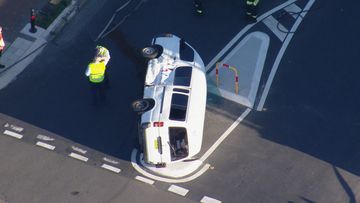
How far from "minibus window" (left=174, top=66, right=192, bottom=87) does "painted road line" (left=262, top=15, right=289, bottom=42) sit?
4.36 meters

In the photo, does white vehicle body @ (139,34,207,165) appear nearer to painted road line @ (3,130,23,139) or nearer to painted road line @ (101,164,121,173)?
painted road line @ (101,164,121,173)

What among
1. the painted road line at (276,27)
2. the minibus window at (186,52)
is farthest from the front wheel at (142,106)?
the painted road line at (276,27)

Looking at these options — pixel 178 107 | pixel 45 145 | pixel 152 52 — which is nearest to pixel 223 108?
pixel 178 107

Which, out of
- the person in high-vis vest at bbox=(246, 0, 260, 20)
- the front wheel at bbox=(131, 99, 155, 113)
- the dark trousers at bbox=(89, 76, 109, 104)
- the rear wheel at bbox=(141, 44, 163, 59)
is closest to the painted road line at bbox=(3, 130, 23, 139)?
→ the dark trousers at bbox=(89, 76, 109, 104)

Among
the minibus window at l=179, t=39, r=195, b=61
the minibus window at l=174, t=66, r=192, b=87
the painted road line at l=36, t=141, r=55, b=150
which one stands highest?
the minibus window at l=179, t=39, r=195, b=61

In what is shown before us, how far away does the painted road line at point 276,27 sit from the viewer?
→ 21875 mm

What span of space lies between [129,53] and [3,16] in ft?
16.6

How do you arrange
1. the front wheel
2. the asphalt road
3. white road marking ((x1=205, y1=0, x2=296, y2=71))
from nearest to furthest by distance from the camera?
the front wheel, the asphalt road, white road marking ((x1=205, y1=0, x2=296, y2=71))

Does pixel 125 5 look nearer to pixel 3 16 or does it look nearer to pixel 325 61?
pixel 3 16

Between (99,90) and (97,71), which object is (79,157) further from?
(97,71)

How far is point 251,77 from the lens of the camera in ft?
68.0

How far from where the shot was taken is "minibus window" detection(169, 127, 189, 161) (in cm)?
1783

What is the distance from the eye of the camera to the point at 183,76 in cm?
1892

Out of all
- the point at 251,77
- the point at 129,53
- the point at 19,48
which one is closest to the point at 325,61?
the point at 251,77
